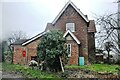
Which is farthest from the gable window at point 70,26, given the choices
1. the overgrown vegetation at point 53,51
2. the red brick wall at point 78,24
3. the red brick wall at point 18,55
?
the overgrown vegetation at point 53,51

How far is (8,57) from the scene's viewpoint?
2580 centimetres

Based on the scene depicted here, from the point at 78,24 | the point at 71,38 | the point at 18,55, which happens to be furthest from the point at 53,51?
the point at 78,24

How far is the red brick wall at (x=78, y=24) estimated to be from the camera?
23859 millimetres

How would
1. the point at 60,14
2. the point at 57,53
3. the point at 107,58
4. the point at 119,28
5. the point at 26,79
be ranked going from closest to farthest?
the point at 119,28
the point at 26,79
the point at 57,53
the point at 60,14
the point at 107,58

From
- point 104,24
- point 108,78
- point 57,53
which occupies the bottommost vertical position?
point 108,78

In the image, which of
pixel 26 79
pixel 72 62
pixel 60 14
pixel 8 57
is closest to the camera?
pixel 26 79

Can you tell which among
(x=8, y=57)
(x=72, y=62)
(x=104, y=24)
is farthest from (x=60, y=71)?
(x=8, y=57)

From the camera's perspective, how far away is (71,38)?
75.2ft

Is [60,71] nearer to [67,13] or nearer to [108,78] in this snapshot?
[108,78]

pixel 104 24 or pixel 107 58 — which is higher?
pixel 104 24

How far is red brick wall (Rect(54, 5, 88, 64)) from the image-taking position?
2386 centimetres

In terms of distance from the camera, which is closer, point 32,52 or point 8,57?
point 32,52

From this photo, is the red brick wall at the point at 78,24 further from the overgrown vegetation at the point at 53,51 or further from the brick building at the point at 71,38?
the overgrown vegetation at the point at 53,51

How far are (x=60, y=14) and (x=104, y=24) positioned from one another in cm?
1563
